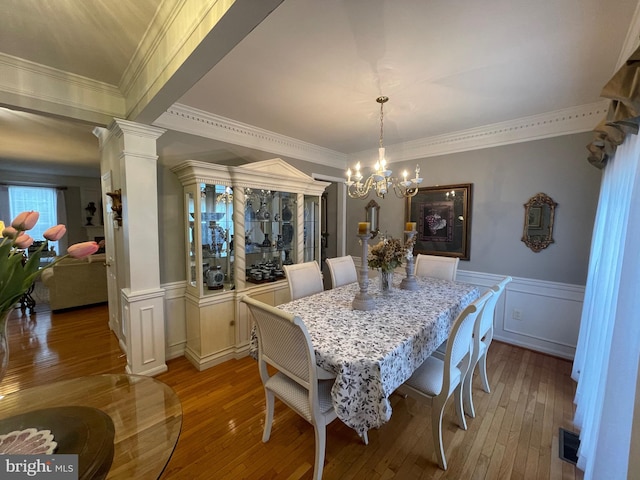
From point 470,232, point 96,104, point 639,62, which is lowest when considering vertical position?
point 470,232

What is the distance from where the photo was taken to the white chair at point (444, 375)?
1.46m

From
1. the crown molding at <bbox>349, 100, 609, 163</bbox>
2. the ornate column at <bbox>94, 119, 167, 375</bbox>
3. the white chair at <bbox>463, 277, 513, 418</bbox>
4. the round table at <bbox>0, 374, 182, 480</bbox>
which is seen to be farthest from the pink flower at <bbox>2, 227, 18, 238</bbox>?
the crown molding at <bbox>349, 100, 609, 163</bbox>

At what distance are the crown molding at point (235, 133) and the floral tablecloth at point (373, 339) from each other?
2103mm

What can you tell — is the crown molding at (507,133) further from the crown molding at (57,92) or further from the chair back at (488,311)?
the crown molding at (57,92)

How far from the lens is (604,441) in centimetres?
91

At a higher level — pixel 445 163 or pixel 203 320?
pixel 445 163

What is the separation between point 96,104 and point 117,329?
8.08ft

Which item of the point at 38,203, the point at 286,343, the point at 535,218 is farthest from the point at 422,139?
the point at 38,203

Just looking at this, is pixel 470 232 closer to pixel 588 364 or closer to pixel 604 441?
pixel 588 364

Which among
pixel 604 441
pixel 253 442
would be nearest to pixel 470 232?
pixel 604 441

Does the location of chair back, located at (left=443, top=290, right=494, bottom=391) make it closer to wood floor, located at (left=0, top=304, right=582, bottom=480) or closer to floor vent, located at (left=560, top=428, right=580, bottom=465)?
wood floor, located at (left=0, top=304, right=582, bottom=480)

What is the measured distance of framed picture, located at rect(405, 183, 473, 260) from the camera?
333cm

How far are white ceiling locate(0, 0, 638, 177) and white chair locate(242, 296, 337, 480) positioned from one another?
1467 mm

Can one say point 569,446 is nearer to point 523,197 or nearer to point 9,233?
point 523,197
